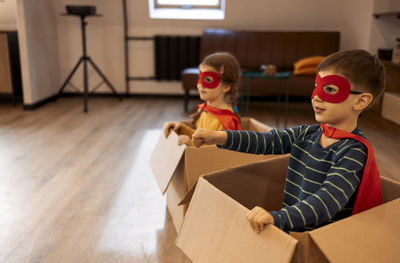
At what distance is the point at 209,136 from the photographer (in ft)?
3.46

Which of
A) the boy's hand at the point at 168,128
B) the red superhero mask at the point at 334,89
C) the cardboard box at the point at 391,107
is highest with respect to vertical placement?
the red superhero mask at the point at 334,89

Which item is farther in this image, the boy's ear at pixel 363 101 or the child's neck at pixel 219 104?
the child's neck at pixel 219 104

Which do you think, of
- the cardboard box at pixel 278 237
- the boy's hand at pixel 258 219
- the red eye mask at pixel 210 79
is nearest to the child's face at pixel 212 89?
the red eye mask at pixel 210 79

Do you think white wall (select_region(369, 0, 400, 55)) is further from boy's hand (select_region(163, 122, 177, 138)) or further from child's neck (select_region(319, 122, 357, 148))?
child's neck (select_region(319, 122, 357, 148))

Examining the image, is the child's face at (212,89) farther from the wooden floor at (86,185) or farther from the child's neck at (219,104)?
the wooden floor at (86,185)

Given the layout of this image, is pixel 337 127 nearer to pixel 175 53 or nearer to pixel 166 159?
pixel 166 159

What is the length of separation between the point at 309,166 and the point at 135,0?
4.56 m

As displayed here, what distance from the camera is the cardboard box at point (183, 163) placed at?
137 cm

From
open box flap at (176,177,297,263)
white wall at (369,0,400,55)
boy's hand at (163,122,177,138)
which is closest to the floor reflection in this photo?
boy's hand at (163,122,177,138)

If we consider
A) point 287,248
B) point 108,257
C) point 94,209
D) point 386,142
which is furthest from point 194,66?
point 287,248

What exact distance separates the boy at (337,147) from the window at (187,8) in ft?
14.6

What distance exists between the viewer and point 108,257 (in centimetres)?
148

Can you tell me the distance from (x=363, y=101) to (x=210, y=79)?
0.85 metres

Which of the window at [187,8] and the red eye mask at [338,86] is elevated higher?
the window at [187,8]
